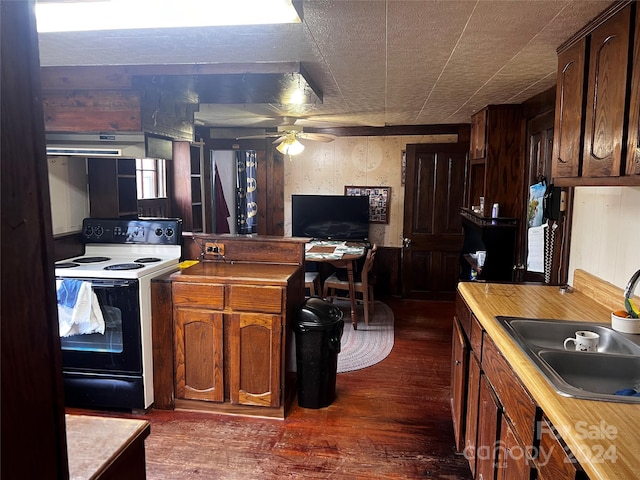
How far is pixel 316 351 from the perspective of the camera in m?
2.97

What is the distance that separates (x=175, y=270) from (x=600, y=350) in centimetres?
250

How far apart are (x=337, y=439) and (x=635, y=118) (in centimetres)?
217

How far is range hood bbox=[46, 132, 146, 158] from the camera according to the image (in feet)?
9.23

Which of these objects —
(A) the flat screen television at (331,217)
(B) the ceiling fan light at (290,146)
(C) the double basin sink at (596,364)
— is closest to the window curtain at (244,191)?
(A) the flat screen television at (331,217)

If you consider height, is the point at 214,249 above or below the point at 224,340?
above

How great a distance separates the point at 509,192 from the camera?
392 cm

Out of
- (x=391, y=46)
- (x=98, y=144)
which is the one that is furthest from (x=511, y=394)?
(x=98, y=144)

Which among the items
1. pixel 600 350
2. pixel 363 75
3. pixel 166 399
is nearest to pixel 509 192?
pixel 363 75

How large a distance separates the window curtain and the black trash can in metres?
4.28

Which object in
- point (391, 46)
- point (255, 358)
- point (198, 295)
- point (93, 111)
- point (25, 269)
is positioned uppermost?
point (391, 46)

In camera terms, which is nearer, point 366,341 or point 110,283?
point 110,283

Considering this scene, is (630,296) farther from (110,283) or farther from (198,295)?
(110,283)

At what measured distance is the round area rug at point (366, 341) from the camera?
3809 millimetres

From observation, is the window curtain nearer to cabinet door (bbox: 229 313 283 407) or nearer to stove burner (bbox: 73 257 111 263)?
stove burner (bbox: 73 257 111 263)
